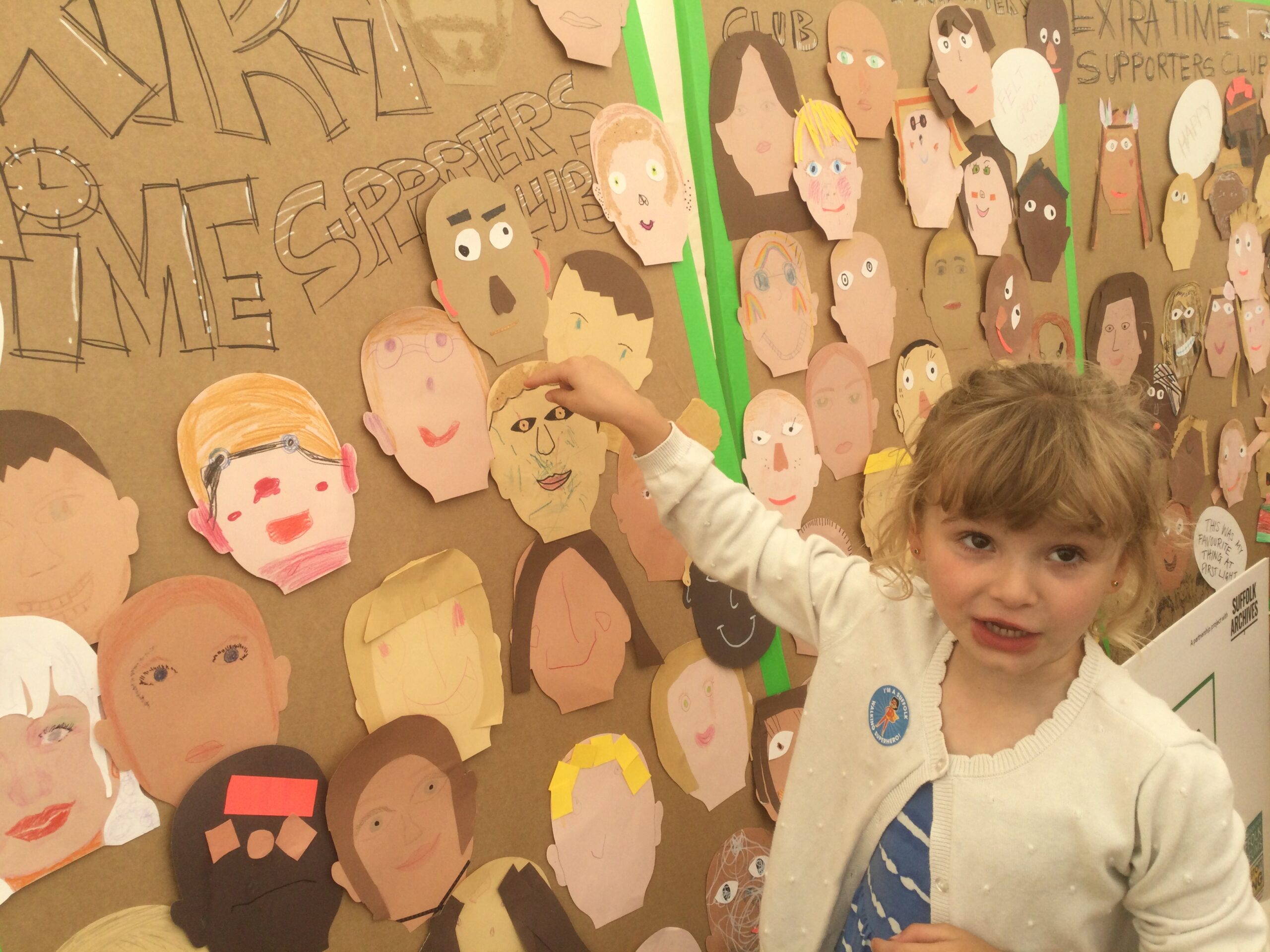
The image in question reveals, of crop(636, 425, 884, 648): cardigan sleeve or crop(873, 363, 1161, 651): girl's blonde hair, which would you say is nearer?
crop(873, 363, 1161, 651): girl's blonde hair

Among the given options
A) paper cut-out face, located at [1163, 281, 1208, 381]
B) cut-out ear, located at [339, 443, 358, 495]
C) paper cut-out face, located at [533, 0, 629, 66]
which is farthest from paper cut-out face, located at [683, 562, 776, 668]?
paper cut-out face, located at [1163, 281, 1208, 381]

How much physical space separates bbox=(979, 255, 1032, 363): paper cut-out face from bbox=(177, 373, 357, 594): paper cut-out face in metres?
0.79

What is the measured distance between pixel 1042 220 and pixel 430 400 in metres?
0.86

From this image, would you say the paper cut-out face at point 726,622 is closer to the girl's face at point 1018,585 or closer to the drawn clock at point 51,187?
the girl's face at point 1018,585

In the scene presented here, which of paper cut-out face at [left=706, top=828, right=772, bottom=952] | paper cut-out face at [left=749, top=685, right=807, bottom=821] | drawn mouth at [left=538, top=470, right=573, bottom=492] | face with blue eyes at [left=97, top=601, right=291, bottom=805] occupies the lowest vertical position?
paper cut-out face at [left=706, top=828, right=772, bottom=952]

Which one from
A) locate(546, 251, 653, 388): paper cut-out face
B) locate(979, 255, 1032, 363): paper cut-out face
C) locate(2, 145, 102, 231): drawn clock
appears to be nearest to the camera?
locate(2, 145, 102, 231): drawn clock

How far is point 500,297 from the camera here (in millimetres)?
686

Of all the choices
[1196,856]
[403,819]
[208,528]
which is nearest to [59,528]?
[208,528]

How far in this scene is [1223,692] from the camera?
1.17 m

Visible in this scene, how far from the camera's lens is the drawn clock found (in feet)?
1.65

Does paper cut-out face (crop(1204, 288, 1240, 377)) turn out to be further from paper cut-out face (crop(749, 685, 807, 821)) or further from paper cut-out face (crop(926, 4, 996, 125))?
paper cut-out face (crop(749, 685, 807, 821))

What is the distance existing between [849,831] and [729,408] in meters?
0.39

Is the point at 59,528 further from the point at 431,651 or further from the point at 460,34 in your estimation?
the point at 460,34

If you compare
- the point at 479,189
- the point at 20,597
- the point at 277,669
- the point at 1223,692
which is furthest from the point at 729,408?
the point at 1223,692
